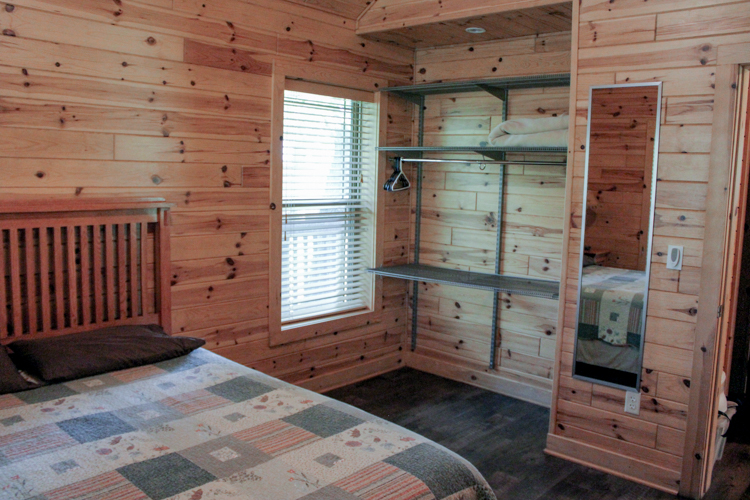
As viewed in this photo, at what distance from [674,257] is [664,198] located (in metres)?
0.27

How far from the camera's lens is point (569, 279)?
3.27m

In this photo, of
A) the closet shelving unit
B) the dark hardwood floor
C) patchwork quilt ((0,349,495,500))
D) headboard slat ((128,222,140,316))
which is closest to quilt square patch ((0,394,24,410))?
patchwork quilt ((0,349,495,500))

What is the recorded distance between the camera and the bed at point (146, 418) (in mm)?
1723

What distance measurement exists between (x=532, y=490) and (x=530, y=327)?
4.45 ft

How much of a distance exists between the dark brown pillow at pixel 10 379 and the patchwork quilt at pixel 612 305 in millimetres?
2477

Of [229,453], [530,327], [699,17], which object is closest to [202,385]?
[229,453]

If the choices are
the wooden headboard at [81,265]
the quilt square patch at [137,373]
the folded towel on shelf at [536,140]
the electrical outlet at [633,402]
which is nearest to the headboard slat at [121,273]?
the wooden headboard at [81,265]

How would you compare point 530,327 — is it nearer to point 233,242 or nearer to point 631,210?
point 631,210

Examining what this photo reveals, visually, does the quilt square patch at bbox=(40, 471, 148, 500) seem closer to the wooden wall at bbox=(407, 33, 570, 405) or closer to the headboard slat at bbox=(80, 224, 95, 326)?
the headboard slat at bbox=(80, 224, 95, 326)

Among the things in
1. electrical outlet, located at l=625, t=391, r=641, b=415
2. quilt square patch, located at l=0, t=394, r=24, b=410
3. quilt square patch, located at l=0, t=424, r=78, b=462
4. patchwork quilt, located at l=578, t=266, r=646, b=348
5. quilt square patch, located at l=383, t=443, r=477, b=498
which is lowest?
electrical outlet, located at l=625, t=391, r=641, b=415

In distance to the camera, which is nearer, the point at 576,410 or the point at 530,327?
the point at 576,410

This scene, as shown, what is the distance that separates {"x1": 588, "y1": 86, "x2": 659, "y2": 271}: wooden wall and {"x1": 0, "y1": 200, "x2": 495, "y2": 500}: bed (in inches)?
60.8

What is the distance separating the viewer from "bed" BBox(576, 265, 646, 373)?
121 inches

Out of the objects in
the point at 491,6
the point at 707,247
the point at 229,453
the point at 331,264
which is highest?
the point at 491,6
